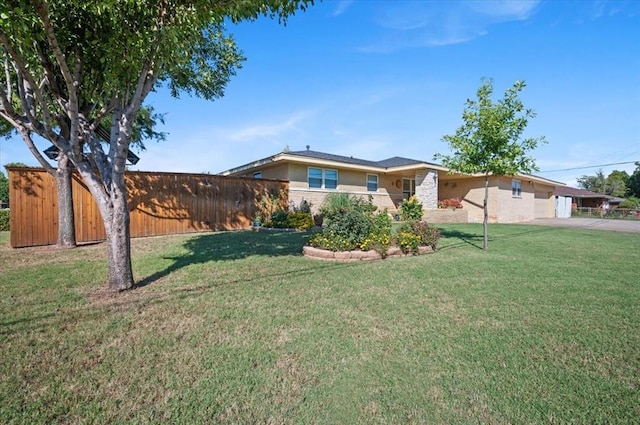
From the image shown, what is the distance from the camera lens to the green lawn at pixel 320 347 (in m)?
2.15

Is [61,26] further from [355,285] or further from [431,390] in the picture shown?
[431,390]

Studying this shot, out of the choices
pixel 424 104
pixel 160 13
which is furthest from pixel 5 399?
pixel 424 104

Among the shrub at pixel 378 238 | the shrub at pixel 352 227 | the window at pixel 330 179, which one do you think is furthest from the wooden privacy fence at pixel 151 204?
the shrub at pixel 378 238

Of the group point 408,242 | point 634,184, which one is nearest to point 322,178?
point 408,242

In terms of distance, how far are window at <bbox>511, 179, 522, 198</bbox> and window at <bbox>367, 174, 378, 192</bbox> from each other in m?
10.7

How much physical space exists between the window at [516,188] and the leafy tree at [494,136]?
48.9 feet

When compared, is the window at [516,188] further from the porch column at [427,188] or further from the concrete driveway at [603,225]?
the porch column at [427,188]

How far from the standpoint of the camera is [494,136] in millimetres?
8234

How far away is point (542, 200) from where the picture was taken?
26797 mm

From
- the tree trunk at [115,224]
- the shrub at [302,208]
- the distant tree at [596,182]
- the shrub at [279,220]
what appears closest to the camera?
the tree trunk at [115,224]

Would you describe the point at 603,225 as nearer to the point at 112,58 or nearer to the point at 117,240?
the point at 117,240

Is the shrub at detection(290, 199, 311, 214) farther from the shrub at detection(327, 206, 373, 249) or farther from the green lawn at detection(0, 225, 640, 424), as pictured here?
the green lawn at detection(0, 225, 640, 424)

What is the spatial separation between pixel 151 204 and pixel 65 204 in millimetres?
2633

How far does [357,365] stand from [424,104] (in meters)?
12.9
